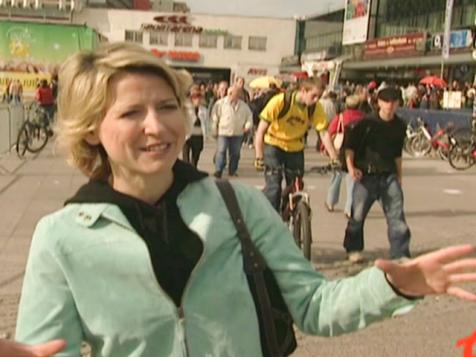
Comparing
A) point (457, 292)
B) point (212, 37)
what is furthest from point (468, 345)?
point (212, 37)

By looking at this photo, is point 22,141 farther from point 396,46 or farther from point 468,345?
point 396,46

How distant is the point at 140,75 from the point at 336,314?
0.79m

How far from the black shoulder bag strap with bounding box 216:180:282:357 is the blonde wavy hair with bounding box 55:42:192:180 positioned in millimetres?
315

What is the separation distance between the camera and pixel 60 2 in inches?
3054

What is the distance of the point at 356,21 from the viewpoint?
5434cm

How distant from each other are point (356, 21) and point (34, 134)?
4106 centimetres

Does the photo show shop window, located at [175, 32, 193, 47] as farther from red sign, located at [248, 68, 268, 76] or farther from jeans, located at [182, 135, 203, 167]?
jeans, located at [182, 135, 203, 167]

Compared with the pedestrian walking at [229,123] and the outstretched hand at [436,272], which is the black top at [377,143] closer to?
the outstretched hand at [436,272]

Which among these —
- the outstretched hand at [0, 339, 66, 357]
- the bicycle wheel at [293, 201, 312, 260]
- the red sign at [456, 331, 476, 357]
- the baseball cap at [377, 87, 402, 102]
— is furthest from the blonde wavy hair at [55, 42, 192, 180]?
the baseball cap at [377, 87, 402, 102]

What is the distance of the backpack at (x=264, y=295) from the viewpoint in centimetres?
188

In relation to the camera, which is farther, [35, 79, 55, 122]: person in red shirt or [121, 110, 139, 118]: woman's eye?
[35, 79, 55, 122]: person in red shirt

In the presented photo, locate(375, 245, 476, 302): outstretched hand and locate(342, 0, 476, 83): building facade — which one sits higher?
locate(342, 0, 476, 83): building facade

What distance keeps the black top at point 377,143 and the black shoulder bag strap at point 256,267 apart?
516 centimetres

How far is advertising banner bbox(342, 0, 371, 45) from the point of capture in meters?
52.8
